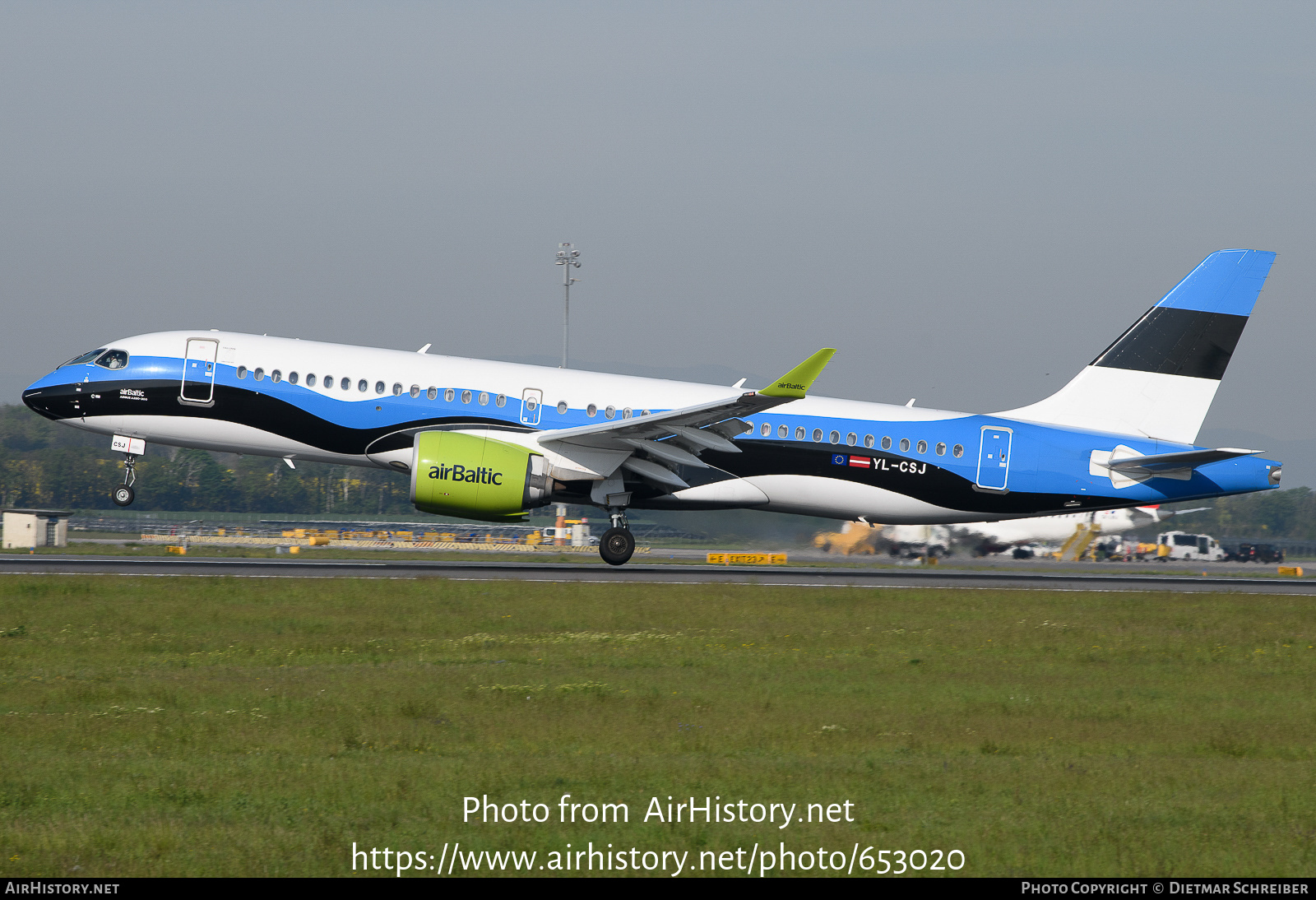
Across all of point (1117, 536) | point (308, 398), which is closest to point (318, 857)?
point (308, 398)

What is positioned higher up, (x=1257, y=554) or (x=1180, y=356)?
(x=1180, y=356)

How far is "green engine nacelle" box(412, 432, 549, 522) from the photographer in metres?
25.1

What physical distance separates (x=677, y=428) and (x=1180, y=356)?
13432 millimetres

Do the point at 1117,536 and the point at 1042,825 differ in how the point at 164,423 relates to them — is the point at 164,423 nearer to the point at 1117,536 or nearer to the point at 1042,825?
the point at 1042,825

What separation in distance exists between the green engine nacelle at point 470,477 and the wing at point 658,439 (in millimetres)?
1075

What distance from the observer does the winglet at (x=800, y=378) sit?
23.3 meters

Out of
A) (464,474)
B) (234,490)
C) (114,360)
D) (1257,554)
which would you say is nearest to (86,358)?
(114,360)

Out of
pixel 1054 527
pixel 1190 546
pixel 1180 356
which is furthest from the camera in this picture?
pixel 1190 546

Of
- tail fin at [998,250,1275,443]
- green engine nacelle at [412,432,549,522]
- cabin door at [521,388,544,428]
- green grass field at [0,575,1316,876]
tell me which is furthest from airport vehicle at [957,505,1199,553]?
green grass field at [0,575,1316,876]

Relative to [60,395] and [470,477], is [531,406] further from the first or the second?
[60,395]

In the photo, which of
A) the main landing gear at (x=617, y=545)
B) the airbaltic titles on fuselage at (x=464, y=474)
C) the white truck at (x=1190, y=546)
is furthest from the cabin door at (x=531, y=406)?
the white truck at (x=1190, y=546)

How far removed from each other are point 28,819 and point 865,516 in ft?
74.8

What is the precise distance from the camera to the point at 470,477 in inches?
993

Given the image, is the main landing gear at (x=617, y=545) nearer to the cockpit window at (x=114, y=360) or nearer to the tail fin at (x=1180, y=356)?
the tail fin at (x=1180, y=356)
